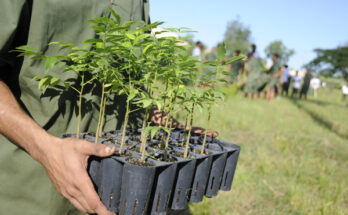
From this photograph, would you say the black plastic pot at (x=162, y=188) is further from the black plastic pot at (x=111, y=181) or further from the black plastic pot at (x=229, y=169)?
the black plastic pot at (x=229, y=169)

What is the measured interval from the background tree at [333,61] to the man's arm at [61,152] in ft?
187

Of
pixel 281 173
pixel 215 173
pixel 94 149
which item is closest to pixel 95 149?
pixel 94 149

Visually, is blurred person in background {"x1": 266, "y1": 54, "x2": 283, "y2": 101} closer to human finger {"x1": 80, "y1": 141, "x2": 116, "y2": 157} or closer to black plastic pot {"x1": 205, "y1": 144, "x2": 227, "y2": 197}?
black plastic pot {"x1": 205, "y1": 144, "x2": 227, "y2": 197}

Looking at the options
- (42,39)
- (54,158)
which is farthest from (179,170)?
(42,39)

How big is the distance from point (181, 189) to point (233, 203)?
6.33 ft

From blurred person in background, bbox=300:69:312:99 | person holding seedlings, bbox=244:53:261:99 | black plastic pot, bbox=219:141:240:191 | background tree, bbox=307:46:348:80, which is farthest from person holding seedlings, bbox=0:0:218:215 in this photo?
background tree, bbox=307:46:348:80

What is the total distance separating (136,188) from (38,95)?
622 mm

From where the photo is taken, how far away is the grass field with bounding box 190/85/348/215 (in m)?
2.64

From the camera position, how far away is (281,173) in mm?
3520

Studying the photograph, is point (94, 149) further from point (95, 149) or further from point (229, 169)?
point (229, 169)

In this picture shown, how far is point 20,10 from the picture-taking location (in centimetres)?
99

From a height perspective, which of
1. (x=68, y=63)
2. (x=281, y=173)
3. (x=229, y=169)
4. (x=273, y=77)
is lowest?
(x=281, y=173)

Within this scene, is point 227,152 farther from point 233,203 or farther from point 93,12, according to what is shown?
point 233,203

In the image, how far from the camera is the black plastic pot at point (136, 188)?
834mm
